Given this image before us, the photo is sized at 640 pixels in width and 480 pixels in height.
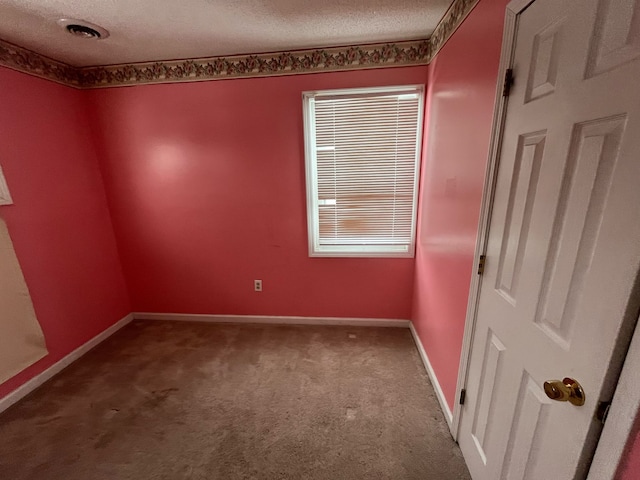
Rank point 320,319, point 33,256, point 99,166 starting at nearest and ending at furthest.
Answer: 1. point 33,256
2. point 99,166
3. point 320,319

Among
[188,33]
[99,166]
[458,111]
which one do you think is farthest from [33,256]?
[458,111]

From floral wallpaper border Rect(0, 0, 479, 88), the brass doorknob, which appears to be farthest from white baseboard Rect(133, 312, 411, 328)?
floral wallpaper border Rect(0, 0, 479, 88)

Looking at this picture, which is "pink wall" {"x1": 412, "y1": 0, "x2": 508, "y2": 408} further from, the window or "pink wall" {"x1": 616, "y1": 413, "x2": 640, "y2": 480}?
"pink wall" {"x1": 616, "y1": 413, "x2": 640, "y2": 480}

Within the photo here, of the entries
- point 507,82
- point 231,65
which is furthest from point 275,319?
point 507,82

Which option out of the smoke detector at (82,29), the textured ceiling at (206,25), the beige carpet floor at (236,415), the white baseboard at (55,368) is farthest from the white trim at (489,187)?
the white baseboard at (55,368)

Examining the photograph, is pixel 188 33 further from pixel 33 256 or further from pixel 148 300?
pixel 148 300

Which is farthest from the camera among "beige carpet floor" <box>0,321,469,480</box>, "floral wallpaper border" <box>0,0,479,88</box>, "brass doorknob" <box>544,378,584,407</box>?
"floral wallpaper border" <box>0,0,479,88</box>

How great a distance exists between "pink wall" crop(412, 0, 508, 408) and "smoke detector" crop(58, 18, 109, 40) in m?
2.23

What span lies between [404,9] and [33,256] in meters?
3.10

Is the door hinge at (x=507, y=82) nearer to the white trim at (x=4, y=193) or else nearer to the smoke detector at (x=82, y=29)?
the smoke detector at (x=82, y=29)

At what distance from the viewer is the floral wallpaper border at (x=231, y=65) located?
192cm

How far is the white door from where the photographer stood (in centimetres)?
59

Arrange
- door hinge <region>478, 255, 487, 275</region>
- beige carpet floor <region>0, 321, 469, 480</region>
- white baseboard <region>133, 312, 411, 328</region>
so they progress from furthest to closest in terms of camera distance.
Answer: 1. white baseboard <region>133, 312, 411, 328</region>
2. beige carpet floor <region>0, 321, 469, 480</region>
3. door hinge <region>478, 255, 487, 275</region>

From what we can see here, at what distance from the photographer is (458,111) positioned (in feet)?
4.80
